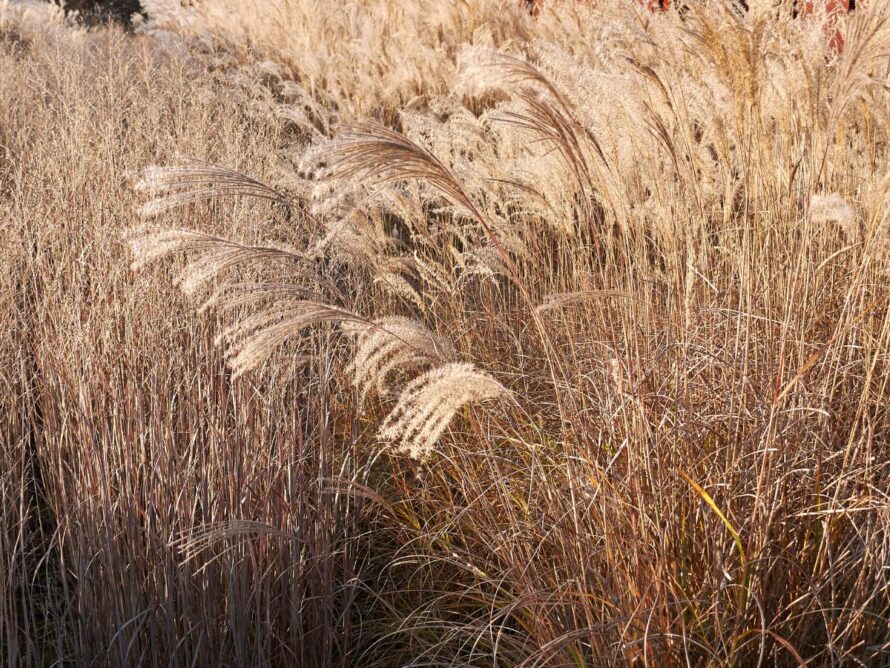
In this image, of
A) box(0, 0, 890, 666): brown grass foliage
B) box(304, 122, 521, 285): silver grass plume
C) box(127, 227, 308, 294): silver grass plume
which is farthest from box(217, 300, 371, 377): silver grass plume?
box(304, 122, 521, 285): silver grass plume

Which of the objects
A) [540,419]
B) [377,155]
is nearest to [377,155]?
[377,155]

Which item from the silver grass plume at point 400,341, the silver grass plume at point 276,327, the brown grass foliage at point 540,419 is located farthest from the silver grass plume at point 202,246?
the silver grass plume at point 400,341

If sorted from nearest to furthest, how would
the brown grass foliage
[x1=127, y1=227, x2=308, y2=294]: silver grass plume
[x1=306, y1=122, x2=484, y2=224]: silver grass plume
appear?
[x1=306, y1=122, x2=484, y2=224]: silver grass plume, [x1=127, y1=227, x2=308, y2=294]: silver grass plume, the brown grass foliage

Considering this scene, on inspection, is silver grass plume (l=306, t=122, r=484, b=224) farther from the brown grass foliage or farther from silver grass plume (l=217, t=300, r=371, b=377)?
silver grass plume (l=217, t=300, r=371, b=377)

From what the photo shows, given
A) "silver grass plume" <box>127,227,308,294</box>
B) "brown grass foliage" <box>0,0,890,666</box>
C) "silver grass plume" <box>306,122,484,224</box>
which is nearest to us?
"silver grass plume" <box>306,122,484,224</box>

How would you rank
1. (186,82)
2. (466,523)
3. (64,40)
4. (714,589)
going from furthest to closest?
(64,40) → (186,82) → (466,523) → (714,589)

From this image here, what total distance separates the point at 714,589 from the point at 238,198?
2203 millimetres

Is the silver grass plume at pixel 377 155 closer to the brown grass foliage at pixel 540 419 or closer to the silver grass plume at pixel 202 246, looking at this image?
the brown grass foliage at pixel 540 419

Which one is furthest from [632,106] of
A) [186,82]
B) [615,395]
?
[186,82]

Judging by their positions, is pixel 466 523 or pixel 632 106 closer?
pixel 632 106

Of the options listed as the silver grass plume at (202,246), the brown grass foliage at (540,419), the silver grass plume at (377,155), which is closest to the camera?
the silver grass plume at (377,155)

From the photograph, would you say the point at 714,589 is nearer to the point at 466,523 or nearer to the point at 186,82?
the point at 466,523

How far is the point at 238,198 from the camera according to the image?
3229mm

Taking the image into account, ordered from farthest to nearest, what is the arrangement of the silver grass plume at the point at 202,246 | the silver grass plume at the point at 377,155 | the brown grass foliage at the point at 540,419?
the brown grass foliage at the point at 540,419 < the silver grass plume at the point at 202,246 < the silver grass plume at the point at 377,155
